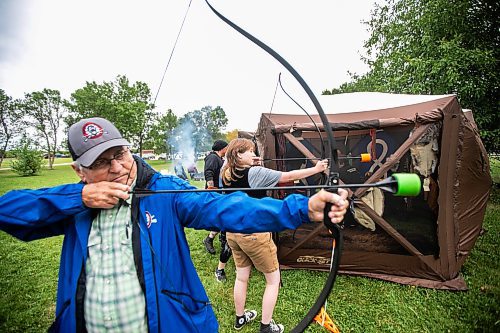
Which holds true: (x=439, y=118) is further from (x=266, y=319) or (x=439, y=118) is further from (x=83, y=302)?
(x=83, y=302)

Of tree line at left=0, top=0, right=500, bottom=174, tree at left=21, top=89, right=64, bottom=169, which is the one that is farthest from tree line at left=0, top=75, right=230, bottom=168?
tree line at left=0, top=0, right=500, bottom=174

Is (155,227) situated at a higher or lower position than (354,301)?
higher

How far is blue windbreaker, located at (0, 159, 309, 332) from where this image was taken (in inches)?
45.1

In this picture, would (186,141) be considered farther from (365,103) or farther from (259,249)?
(259,249)

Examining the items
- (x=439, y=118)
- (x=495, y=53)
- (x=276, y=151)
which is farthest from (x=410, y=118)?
(x=495, y=53)

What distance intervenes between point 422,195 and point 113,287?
4.65 meters

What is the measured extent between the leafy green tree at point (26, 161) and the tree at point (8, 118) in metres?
5.98

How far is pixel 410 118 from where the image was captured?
3.13 metres

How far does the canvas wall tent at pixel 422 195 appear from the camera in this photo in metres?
3.15

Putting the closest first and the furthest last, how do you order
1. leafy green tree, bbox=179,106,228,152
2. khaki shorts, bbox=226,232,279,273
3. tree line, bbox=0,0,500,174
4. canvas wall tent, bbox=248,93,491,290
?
1. khaki shorts, bbox=226,232,279,273
2. canvas wall tent, bbox=248,93,491,290
3. tree line, bbox=0,0,500,174
4. leafy green tree, bbox=179,106,228,152

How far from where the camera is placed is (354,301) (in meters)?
2.97

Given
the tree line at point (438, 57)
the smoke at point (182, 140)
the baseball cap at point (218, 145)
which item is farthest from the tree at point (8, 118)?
the baseball cap at point (218, 145)

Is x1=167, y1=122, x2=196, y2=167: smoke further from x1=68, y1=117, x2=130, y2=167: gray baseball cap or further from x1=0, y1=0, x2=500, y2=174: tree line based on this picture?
x1=68, y1=117, x2=130, y2=167: gray baseball cap

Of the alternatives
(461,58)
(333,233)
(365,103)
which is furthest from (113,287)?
(461,58)
